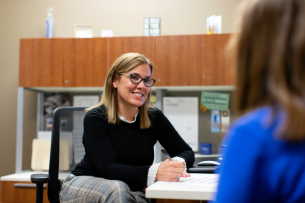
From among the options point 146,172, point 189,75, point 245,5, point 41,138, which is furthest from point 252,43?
point 41,138

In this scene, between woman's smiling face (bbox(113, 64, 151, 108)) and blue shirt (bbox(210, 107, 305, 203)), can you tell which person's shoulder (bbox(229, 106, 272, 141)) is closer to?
blue shirt (bbox(210, 107, 305, 203))

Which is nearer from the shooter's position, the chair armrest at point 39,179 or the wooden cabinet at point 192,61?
the chair armrest at point 39,179

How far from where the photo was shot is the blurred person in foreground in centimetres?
40

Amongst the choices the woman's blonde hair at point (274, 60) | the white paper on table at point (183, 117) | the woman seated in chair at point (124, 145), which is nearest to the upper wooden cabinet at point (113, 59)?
the white paper on table at point (183, 117)

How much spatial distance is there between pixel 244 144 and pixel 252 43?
15 cm

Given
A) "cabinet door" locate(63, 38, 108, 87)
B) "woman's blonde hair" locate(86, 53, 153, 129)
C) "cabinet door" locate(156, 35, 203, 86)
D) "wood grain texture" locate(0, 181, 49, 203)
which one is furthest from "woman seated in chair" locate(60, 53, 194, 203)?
"wood grain texture" locate(0, 181, 49, 203)

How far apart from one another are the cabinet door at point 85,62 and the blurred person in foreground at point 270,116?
2235 mm

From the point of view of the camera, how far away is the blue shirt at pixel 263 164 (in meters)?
0.40

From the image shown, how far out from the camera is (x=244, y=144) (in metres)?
0.41

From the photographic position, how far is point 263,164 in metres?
0.41

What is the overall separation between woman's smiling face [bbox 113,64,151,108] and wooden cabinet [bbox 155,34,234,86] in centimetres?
100

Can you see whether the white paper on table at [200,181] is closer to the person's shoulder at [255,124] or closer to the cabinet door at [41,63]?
the person's shoulder at [255,124]

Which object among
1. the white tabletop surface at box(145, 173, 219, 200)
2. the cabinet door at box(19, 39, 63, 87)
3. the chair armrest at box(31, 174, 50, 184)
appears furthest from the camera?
the cabinet door at box(19, 39, 63, 87)

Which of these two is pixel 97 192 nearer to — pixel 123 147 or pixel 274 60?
pixel 123 147
